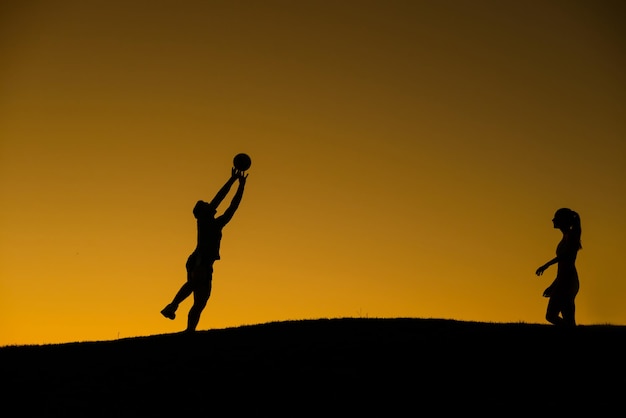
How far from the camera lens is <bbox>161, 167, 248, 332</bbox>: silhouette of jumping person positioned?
24734mm

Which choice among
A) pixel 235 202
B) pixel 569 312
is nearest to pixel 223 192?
pixel 235 202

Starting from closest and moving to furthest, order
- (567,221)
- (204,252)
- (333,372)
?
(333,372) → (567,221) → (204,252)

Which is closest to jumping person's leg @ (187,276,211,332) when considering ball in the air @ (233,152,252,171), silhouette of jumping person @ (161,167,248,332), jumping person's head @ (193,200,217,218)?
silhouette of jumping person @ (161,167,248,332)

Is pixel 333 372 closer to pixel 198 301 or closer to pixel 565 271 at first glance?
pixel 198 301

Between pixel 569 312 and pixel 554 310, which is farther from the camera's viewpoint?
pixel 554 310

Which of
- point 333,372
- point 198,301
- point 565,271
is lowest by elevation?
point 333,372

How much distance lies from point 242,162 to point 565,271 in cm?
861

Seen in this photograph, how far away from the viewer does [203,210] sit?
980 inches

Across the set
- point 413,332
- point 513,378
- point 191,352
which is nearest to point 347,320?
point 413,332

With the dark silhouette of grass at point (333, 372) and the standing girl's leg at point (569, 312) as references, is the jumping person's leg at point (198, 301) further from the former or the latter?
the standing girl's leg at point (569, 312)

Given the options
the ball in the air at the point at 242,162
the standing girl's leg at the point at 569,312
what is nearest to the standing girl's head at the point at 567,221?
the standing girl's leg at the point at 569,312

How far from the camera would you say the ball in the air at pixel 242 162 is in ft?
80.5

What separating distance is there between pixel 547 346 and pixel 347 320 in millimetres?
6282

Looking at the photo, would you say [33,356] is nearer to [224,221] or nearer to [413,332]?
[224,221]
